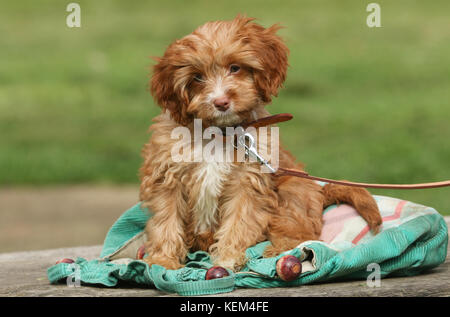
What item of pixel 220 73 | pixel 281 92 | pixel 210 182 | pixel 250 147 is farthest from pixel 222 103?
pixel 281 92

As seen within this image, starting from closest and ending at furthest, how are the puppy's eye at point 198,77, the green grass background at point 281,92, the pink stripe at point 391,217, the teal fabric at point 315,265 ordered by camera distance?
the teal fabric at point 315,265
the puppy's eye at point 198,77
the pink stripe at point 391,217
the green grass background at point 281,92

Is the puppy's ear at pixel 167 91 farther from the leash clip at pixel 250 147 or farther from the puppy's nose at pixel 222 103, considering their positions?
the leash clip at pixel 250 147

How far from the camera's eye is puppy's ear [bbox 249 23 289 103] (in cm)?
467

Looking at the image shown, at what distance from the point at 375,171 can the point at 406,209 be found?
655cm

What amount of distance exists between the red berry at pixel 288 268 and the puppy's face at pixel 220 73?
0.91m

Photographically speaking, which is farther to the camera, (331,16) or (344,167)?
(331,16)

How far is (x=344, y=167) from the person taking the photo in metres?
11.8

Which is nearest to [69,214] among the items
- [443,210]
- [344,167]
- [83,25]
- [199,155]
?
[344,167]

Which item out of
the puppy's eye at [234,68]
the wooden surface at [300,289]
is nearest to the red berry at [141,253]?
the wooden surface at [300,289]

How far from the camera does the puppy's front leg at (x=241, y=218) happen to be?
4688 millimetres

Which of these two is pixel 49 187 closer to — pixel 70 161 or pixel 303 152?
pixel 70 161

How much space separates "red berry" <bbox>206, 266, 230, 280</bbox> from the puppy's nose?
3.11 feet

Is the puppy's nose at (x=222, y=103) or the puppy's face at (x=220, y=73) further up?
the puppy's face at (x=220, y=73)

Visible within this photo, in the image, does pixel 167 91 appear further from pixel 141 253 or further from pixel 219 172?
pixel 141 253
